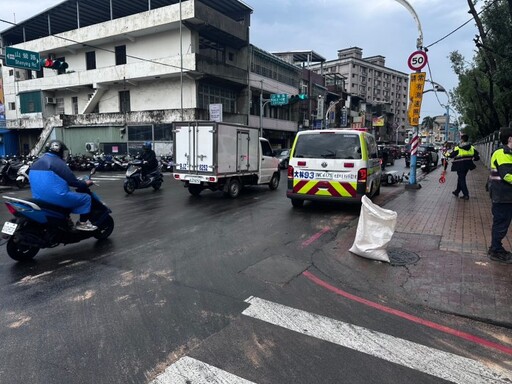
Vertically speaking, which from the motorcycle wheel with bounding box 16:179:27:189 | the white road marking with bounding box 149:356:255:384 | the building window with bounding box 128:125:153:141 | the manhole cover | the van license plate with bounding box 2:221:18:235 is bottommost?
the motorcycle wheel with bounding box 16:179:27:189

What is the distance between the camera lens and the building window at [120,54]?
29.4m

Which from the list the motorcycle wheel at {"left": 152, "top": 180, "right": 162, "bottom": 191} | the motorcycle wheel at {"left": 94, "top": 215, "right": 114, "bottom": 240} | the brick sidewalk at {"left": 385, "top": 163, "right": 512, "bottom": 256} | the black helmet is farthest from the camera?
the motorcycle wheel at {"left": 152, "top": 180, "right": 162, "bottom": 191}

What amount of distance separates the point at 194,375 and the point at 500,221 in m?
4.78

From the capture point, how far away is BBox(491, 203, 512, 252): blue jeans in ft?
16.7

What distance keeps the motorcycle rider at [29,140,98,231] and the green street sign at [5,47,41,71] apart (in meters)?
13.7

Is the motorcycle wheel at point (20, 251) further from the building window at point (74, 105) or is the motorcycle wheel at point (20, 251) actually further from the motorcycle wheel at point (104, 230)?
the building window at point (74, 105)

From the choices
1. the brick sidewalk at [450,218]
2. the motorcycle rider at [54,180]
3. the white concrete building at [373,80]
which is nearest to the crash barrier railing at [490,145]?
the brick sidewalk at [450,218]

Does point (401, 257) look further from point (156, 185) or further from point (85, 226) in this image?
point (156, 185)

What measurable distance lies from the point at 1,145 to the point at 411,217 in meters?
39.6

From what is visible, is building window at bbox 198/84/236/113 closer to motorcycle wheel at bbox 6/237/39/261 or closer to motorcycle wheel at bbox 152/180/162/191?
motorcycle wheel at bbox 152/180/162/191

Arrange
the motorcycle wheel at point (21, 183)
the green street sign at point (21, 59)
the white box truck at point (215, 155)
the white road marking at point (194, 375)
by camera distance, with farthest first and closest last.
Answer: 1. the green street sign at point (21, 59)
2. the motorcycle wheel at point (21, 183)
3. the white box truck at point (215, 155)
4. the white road marking at point (194, 375)

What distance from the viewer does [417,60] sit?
12117 millimetres

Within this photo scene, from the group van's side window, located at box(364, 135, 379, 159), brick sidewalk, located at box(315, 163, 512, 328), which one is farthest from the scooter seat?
van's side window, located at box(364, 135, 379, 159)

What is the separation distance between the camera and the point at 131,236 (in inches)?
261
